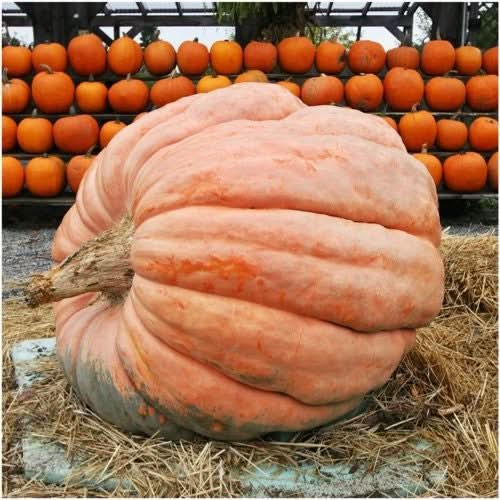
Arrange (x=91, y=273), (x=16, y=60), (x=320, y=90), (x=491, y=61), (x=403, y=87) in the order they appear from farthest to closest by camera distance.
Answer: (x=491, y=61) → (x=16, y=60) → (x=403, y=87) → (x=320, y=90) → (x=91, y=273)

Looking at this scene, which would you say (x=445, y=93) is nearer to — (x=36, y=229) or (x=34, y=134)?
(x=34, y=134)

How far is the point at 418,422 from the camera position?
5.66 ft

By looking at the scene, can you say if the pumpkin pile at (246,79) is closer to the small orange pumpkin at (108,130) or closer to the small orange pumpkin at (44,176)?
the small orange pumpkin at (108,130)

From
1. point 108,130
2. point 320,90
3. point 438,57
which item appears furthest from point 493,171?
point 108,130

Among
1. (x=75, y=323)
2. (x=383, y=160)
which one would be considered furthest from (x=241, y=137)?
(x=75, y=323)

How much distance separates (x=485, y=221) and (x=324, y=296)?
469 cm

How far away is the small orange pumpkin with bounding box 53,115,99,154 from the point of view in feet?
17.5

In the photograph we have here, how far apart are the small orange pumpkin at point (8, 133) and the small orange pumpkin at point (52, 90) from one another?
0.28 metres

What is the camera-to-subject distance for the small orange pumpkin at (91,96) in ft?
17.9

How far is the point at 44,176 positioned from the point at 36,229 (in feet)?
1.48

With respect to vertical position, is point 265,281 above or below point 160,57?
below

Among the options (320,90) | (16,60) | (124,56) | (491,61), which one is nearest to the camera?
(320,90)

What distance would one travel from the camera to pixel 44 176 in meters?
5.22

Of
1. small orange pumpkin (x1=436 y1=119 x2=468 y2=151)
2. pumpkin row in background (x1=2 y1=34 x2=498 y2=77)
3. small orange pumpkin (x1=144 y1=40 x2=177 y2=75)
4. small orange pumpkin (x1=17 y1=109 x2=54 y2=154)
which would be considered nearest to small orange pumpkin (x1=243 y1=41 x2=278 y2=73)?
pumpkin row in background (x1=2 y1=34 x2=498 y2=77)
